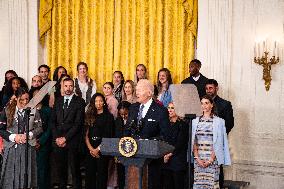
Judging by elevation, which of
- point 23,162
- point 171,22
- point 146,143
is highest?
point 171,22

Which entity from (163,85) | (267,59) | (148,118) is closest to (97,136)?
(163,85)

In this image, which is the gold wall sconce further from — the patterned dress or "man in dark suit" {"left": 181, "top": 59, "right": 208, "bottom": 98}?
the patterned dress

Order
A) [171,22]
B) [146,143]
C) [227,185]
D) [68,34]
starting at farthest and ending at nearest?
[68,34] < [171,22] < [227,185] < [146,143]

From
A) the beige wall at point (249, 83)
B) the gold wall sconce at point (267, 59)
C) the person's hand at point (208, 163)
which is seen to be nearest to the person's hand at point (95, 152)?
the person's hand at point (208, 163)

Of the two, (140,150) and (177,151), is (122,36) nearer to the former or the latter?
(177,151)

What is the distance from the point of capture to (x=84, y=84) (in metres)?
7.62

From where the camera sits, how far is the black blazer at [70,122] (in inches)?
255

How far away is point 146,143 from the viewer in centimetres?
386

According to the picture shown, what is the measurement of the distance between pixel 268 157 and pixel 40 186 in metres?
3.24

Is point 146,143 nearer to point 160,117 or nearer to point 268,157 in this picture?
point 160,117

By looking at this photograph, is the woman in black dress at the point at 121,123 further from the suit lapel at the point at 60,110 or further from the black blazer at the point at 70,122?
the suit lapel at the point at 60,110

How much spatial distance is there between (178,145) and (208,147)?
0.42m

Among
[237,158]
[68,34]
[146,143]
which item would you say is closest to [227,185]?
[237,158]

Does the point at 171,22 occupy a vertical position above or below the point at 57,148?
above
